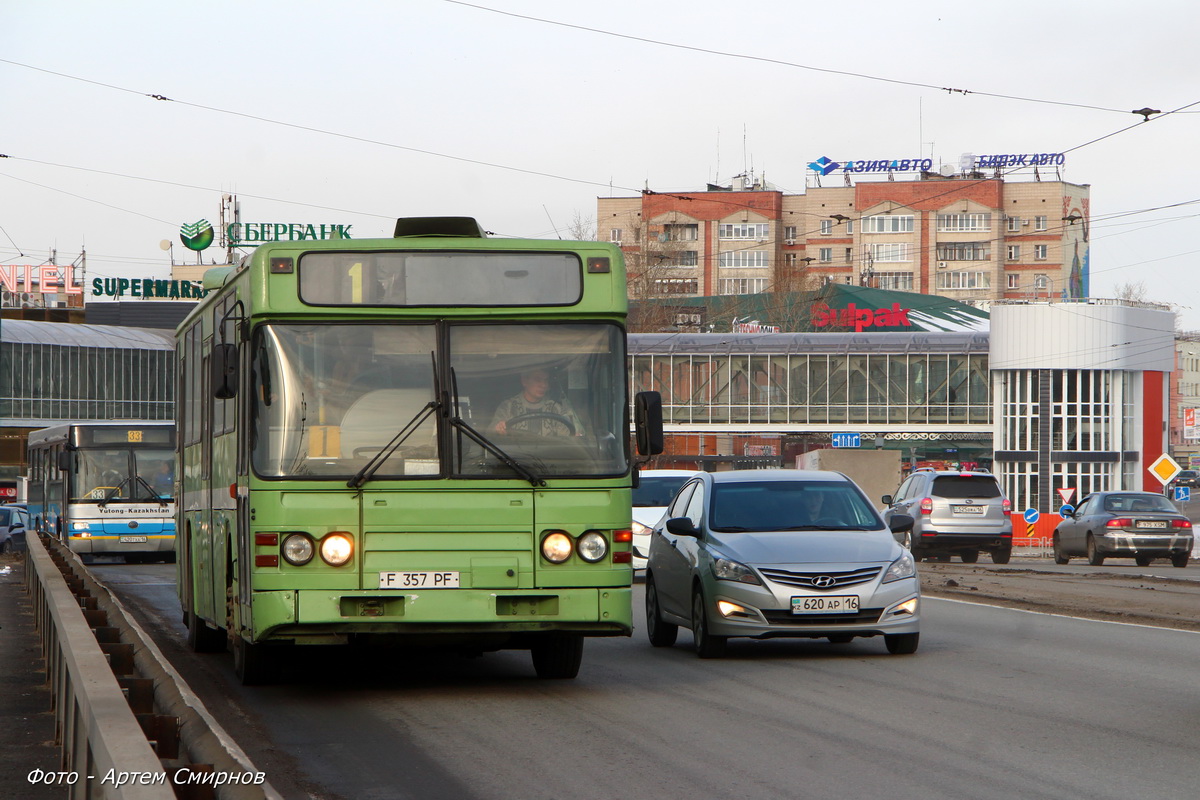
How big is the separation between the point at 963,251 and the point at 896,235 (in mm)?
5457

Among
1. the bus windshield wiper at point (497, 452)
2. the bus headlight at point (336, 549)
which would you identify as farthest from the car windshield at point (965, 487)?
the bus headlight at point (336, 549)

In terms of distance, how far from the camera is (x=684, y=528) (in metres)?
13.6

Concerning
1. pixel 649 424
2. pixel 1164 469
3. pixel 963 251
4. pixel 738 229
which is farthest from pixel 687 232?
pixel 649 424

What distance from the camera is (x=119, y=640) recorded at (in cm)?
988

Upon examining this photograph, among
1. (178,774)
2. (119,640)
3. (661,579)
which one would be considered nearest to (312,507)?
(119,640)

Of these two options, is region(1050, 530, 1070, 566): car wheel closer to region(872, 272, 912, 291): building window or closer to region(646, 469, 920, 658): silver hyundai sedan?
region(646, 469, 920, 658): silver hyundai sedan

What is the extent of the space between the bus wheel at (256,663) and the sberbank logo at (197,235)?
304ft

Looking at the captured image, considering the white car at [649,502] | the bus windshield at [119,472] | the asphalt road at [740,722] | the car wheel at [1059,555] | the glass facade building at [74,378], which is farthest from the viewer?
the glass facade building at [74,378]

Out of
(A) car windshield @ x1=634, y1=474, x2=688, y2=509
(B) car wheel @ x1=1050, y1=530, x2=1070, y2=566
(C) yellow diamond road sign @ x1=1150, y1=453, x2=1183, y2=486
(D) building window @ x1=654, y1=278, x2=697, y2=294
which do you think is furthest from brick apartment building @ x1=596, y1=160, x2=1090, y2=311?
(A) car windshield @ x1=634, y1=474, x2=688, y2=509

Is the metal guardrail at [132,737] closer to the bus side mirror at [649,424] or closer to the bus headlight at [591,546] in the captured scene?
the bus headlight at [591,546]

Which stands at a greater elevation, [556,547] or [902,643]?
[556,547]

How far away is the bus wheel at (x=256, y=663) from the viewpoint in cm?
1092

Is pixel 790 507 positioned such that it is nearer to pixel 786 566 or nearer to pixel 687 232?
pixel 786 566

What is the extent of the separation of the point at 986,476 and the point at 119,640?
80.2 feet
